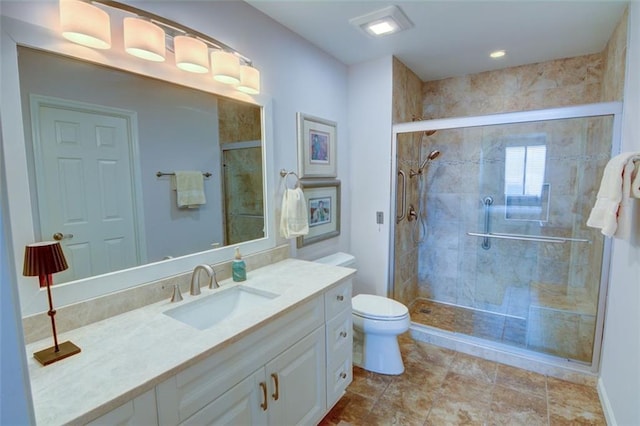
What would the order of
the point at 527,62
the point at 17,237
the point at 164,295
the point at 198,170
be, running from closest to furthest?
the point at 17,237 → the point at 164,295 → the point at 198,170 → the point at 527,62

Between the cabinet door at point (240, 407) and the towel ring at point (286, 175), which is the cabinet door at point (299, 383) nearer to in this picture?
the cabinet door at point (240, 407)

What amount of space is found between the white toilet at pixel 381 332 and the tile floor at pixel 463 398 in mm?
71

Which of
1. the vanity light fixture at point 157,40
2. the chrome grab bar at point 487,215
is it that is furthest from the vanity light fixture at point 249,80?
the chrome grab bar at point 487,215

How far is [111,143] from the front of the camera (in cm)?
131

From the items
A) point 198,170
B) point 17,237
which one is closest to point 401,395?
point 198,170

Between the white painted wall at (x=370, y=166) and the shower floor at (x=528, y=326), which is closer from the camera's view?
the shower floor at (x=528, y=326)

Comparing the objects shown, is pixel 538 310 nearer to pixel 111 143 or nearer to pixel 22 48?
pixel 111 143

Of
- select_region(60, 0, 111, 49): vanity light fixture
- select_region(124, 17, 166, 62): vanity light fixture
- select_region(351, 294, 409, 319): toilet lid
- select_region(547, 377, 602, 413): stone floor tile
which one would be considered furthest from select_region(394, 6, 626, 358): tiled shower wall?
select_region(60, 0, 111, 49): vanity light fixture

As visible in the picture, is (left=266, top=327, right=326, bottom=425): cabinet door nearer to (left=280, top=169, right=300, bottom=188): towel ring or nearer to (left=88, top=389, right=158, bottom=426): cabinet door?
(left=88, top=389, right=158, bottom=426): cabinet door

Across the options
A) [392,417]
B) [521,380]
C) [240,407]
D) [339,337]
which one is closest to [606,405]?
[521,380]

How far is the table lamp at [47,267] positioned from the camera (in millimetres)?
972

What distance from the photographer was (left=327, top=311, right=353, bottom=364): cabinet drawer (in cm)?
174

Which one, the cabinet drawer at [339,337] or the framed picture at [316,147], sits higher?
the framed picture at [316,147]

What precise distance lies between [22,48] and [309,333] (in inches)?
61.9
